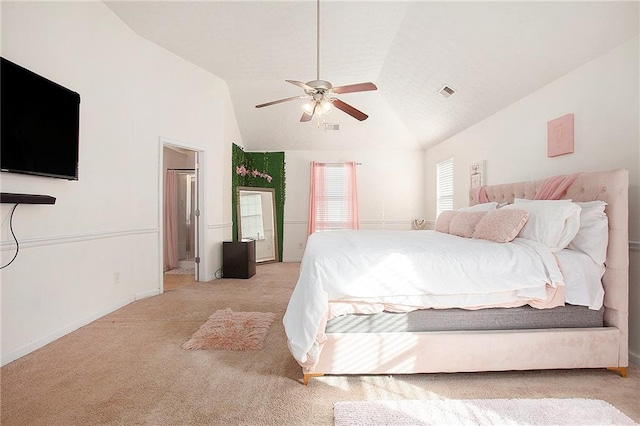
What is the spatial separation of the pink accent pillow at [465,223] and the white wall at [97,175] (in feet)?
10.9

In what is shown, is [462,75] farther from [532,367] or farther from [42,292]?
[42,292]

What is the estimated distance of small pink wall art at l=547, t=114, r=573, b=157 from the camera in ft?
9.63

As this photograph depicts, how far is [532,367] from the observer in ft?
7.07

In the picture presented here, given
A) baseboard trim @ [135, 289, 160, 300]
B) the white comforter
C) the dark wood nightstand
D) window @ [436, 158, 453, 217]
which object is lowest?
baseboard trim @ [135, 289, 160, 300]

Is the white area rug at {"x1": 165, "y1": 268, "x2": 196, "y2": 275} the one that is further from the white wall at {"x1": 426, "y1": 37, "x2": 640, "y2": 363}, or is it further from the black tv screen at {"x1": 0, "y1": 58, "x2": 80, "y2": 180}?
the white wall at {"x1": 426, "y1": 37, "x2": 640, "y2": 363}

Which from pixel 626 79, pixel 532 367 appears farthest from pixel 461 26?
pixel 532 367

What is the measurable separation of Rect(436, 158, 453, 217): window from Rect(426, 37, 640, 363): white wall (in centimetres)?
134

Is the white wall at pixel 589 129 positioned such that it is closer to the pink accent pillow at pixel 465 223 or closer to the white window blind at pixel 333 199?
the pink accent pillow at pixel 465 223

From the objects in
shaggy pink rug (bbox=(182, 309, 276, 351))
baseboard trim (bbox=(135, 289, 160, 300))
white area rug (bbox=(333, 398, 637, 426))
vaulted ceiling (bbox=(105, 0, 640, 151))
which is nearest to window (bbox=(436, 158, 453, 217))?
vaulted ceiling (bbox=(105, 0, 640, 151))

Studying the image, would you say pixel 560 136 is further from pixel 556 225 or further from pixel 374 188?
pixel 374 188

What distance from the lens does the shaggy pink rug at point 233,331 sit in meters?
2.65

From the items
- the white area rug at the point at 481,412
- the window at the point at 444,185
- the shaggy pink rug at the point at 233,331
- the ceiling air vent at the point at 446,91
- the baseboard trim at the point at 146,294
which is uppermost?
the ceiling air vent at the point at 446,91

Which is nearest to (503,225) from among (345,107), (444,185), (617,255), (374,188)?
(617,255)

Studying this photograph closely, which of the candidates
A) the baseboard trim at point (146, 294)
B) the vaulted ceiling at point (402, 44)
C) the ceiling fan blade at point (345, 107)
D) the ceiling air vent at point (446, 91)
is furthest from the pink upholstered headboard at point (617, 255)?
the baseboard trim at point (146, 294)
